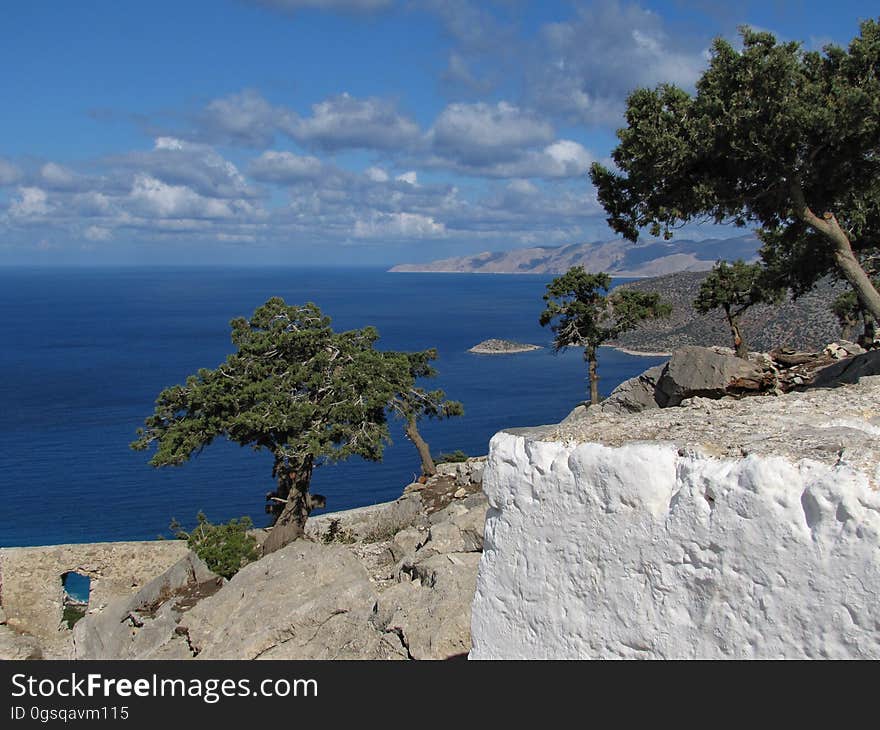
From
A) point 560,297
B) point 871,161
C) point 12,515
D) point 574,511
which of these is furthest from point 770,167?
point 12,515

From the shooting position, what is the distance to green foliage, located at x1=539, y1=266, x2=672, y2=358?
30.9m

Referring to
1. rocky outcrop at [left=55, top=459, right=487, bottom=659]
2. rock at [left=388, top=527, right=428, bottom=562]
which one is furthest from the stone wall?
rock at [left=388, top=527, right=428, bottom=562]

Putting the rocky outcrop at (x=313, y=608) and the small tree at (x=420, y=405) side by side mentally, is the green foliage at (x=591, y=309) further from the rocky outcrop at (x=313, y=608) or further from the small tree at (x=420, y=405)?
the rocky outcrop at (x=313, y=608)

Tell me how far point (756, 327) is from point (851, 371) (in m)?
73.9

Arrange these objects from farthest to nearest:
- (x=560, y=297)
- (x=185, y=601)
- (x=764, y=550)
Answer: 1. (x=560, y=297)
2. (x=185, y=601)
3. (x=764, y=550)

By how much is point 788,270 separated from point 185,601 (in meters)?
15.8

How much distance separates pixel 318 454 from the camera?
1977 centimetres

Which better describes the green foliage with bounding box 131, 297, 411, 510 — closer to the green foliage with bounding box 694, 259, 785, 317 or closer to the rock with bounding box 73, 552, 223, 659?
the rock with bounding box 73, 552, 223, 659

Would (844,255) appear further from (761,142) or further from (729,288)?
(729,288)

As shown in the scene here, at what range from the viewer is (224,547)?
1889 cm

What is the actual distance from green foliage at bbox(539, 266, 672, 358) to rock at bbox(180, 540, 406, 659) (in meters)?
20.2

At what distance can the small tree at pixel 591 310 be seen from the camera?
3084 cm

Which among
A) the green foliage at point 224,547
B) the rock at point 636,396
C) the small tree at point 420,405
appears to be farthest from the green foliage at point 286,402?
the rock at point 636,396

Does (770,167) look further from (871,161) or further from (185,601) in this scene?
(185,601)
